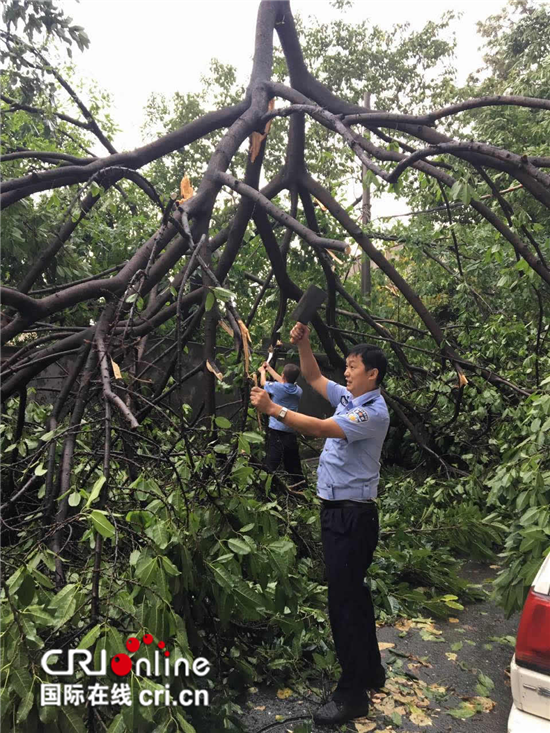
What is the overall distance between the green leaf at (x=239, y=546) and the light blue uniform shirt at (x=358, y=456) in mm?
840

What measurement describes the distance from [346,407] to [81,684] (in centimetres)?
177

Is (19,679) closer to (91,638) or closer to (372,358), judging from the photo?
(91,638)

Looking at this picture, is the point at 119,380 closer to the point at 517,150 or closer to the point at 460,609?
the point at 460,609

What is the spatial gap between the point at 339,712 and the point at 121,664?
54.1 inches

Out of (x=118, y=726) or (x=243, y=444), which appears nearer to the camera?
(x=118, y=726)

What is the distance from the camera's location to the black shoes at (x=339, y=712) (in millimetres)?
2670

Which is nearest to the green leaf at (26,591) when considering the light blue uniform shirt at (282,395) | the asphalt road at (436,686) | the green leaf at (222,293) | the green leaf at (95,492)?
the green leaf at (95,492)

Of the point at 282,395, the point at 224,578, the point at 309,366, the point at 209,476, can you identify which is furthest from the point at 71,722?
the point at 282,395

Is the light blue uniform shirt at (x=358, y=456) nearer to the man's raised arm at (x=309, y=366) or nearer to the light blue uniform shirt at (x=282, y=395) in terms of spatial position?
the man's raised arm at (x=309, y=366)

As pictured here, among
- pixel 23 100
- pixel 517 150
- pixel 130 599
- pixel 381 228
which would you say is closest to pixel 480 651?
pixel 130 599

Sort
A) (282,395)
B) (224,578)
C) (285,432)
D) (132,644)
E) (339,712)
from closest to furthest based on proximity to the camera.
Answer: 1. (132,644)
2. (224,578)
3. (339,712)
4. (282,395)
5. (285,432)

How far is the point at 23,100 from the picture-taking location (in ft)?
12.6

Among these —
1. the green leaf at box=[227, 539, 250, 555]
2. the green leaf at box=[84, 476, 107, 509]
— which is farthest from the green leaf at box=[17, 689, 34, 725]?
the green leaf at box=[227, 539, 250, 555]

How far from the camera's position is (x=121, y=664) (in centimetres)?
176
